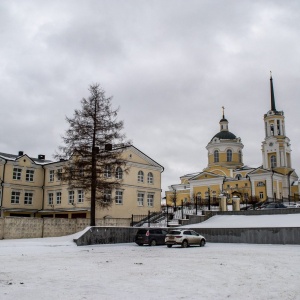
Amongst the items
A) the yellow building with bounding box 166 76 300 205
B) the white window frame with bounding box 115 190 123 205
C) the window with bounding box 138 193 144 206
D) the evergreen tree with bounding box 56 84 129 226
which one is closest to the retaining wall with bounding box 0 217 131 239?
the evergreen tree with bounding box 56 84 129 226

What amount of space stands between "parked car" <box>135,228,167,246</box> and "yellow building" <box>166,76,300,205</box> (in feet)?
151

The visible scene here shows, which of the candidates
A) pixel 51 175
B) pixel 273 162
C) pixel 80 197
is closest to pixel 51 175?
pixel 51 175

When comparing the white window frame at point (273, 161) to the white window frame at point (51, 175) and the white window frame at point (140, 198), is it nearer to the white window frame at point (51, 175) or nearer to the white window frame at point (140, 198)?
the white window frame at point (140, 198)

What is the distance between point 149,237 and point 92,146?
9.69m

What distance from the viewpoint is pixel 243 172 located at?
84.9 meters

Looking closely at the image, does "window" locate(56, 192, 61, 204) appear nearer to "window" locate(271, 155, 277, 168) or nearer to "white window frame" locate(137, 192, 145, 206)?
"white window frame" locate(137, 192, 145, 206)

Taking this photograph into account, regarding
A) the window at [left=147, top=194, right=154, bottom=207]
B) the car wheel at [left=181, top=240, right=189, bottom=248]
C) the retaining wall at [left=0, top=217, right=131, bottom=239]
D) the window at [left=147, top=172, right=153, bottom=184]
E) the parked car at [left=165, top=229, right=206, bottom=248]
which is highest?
the window at [left=147, top=172, right=153, bottom=184]

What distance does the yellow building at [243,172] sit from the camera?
2975 inches

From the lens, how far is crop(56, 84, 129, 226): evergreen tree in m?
32.7

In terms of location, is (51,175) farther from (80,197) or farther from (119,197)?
(119,197)

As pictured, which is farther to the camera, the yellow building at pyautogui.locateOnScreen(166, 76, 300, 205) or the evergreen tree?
the yellow building at pyautogui.locateOnScreen(166, 76, 300, 205)

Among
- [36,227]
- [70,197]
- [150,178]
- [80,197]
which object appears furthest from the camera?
[150,178]

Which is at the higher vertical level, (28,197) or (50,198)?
(28,197)

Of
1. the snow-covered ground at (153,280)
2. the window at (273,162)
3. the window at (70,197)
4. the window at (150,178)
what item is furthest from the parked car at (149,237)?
the window at (273,162)
